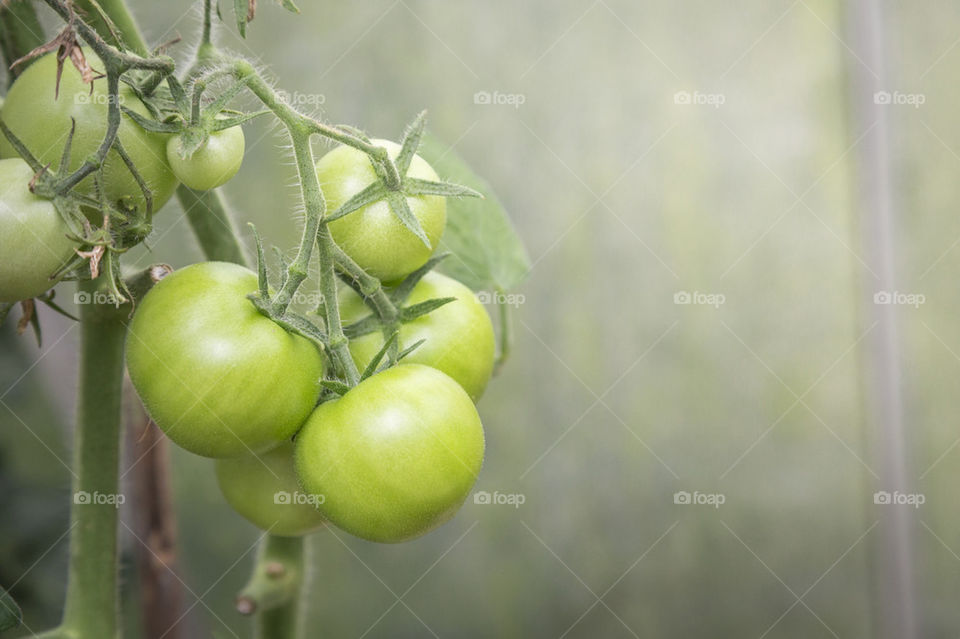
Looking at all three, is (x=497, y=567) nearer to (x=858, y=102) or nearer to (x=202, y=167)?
(x=858, y=102)

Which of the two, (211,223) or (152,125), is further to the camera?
(211,223)

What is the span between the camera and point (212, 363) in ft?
0.91

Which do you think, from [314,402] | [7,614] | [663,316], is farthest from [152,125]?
[663,316]

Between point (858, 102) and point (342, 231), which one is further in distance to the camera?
point (858, 102)

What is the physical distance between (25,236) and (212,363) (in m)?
0.07

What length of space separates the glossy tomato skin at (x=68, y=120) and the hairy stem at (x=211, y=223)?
0.27ft

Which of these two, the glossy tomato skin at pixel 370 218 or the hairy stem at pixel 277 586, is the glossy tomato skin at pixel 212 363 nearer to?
the glossy tomato skin at pixel 370 218

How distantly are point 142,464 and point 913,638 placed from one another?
3.53ft

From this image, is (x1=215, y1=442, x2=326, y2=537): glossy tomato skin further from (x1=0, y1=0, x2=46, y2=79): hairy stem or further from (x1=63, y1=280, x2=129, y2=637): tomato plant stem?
(x1=0, y1=0, x2=46, y2=79): hairy stem

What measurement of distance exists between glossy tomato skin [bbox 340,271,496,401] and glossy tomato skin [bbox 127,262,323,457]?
0.16 feet

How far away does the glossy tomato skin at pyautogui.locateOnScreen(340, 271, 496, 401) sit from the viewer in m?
0.33

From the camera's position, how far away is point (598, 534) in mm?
1145

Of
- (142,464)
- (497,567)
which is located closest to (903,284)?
(497,567)

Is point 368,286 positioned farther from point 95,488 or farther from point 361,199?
point 95,488
